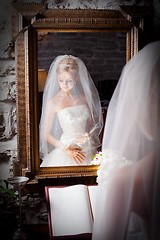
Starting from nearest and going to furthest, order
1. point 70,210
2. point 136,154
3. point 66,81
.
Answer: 1. point 136,154
2. point 70,210
3. point 66,81

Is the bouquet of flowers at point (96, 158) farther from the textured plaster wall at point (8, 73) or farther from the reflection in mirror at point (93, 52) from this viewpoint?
the textured plaster wall at point (8, 73)

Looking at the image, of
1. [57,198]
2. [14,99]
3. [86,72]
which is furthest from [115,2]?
[57,198]

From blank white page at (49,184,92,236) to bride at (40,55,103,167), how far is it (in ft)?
0.50

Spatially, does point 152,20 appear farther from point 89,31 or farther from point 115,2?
point 89,31

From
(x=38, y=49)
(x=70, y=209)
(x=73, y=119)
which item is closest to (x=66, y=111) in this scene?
(x=73, y=119)

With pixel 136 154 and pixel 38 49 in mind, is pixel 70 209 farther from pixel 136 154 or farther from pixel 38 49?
pixel 38 49

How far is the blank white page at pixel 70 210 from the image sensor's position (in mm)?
1714

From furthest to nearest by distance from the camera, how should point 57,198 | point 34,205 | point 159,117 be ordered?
point 34,205 < point 57,198 < point 159,117

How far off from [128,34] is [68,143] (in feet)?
2.15

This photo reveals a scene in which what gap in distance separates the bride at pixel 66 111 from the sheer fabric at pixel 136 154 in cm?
63

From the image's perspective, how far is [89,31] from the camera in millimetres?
1892

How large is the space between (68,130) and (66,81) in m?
0.25

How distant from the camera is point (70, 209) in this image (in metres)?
1.79

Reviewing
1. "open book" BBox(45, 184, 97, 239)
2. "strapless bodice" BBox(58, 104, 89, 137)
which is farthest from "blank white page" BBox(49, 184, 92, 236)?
"strapless bodice" BBox(58, 104, 89, 137)
